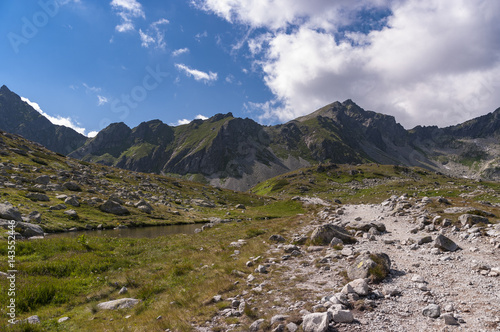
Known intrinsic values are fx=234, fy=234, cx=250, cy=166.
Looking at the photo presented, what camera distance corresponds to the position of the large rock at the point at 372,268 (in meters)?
10.5

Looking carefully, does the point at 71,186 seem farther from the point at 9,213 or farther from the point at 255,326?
the point at 255,326

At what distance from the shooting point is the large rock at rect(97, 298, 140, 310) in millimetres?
12414

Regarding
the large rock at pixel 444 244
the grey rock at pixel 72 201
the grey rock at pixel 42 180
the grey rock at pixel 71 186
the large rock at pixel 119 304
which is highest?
the grey rock at pixel 42 180

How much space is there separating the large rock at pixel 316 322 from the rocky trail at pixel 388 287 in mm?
28

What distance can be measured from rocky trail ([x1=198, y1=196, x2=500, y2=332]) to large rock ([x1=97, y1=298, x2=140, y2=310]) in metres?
6.03

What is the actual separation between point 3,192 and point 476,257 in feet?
223

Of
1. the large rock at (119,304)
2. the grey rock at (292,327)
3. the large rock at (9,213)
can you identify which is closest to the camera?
the grey rock at (292,327)

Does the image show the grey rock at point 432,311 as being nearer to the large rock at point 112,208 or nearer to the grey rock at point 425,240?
the grey rock at point 425,240

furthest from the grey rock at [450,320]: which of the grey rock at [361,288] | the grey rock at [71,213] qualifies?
the grey rock at [71,213]

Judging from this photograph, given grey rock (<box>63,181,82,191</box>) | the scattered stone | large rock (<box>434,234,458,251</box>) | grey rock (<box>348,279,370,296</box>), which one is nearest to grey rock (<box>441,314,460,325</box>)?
grey rock (<box>348,279,370,296</box>)

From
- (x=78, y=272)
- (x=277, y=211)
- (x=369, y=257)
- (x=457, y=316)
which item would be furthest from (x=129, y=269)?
(x=277, y=211)

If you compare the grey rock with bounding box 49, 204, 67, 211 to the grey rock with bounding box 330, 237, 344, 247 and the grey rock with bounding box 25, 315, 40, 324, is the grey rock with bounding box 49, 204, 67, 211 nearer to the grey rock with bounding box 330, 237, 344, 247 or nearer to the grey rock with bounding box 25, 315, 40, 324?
the grey rock with bounding box 25, 315, 40, 324

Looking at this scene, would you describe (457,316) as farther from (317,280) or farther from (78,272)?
(78,272)

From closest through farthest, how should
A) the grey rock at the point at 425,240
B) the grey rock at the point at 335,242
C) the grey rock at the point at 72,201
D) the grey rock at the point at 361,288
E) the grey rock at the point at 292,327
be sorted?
the grey rock at the point at 292,327 → the grey rock at the point at 361,288 → the grey rock at the point at 425,240 → the grey rock at the point at 335,242 → the grey rock at the point at 72,201
